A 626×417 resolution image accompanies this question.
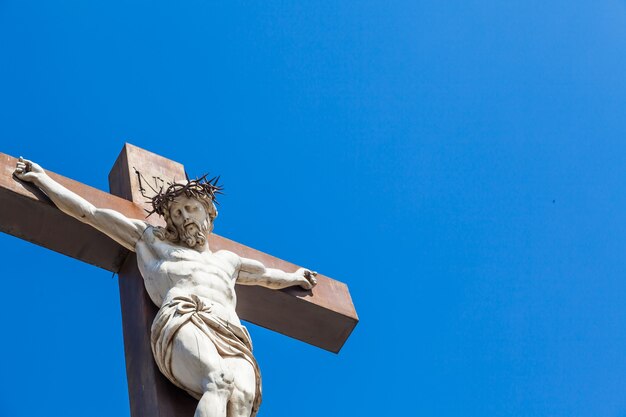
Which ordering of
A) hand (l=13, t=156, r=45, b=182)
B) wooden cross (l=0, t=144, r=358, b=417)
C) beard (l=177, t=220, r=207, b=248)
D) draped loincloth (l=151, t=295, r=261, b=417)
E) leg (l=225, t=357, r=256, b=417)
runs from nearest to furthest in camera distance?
leg (l=225, t=357, r=256, b=417) → draped loincloth (l=151, t=295, r=261, b=417) → wooden cross (l=0, t=144, r=358, b=417) → beard (l=177, t=220, r=207, b=248) → hand (l=13, t=156, r=45, b=182)

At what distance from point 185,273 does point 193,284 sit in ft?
0.29

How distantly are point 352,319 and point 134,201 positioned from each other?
4.85 ft

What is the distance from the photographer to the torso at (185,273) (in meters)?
6.60

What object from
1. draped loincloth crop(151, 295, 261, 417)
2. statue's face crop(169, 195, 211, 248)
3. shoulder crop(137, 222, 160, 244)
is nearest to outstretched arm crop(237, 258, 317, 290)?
statue's face crop(169, 195, 211, 248)

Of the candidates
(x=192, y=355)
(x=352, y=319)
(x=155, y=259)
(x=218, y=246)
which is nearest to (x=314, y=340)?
(x=352, y=319)

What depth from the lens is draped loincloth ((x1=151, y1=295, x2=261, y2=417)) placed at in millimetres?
6230

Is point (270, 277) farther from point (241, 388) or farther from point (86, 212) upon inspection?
point (241, 388)

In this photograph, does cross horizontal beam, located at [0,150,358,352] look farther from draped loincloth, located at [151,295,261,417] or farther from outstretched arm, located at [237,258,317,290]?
draped loincloth, located at [151,295,261,417]

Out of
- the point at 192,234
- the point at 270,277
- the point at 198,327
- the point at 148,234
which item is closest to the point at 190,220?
the point at 192,234

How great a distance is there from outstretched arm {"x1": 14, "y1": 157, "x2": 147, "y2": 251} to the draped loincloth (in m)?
0.80

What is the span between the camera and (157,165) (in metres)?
7.98

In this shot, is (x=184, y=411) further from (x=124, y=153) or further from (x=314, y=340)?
(x=124, y=153)

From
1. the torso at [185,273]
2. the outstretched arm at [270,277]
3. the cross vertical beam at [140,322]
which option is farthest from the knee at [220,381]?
the outstretched arm at [270,277]

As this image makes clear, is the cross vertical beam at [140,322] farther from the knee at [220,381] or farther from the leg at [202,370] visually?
the knee at [220,381]
